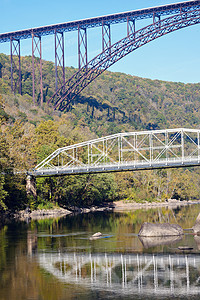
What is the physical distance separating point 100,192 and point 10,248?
52.4m

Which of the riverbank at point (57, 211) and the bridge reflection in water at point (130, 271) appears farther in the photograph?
the riverbank at point (57, 211)

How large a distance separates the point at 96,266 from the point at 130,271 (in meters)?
2.36

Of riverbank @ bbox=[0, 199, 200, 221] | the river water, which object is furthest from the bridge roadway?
the river water

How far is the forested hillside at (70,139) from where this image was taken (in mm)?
64375

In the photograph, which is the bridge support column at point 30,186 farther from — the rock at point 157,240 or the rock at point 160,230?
the rock at point 157,240

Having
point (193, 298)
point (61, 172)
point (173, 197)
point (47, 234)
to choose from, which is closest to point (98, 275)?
point (193, 298)

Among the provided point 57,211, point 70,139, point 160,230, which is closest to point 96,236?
point 160,230

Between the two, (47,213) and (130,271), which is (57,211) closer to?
(47,213)

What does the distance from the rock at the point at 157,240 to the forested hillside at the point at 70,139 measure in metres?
21.5

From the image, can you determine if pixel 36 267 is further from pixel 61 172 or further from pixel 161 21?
pixel 161 21

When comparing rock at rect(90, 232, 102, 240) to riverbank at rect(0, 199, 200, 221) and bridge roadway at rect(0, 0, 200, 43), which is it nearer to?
riverbank at rect(0, 199, 200, 221)

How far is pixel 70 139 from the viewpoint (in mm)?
86062

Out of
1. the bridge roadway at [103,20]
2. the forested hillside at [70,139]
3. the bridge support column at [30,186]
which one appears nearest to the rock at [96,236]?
the forested hillside at [70,139]

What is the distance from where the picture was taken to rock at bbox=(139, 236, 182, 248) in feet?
Result: 119
